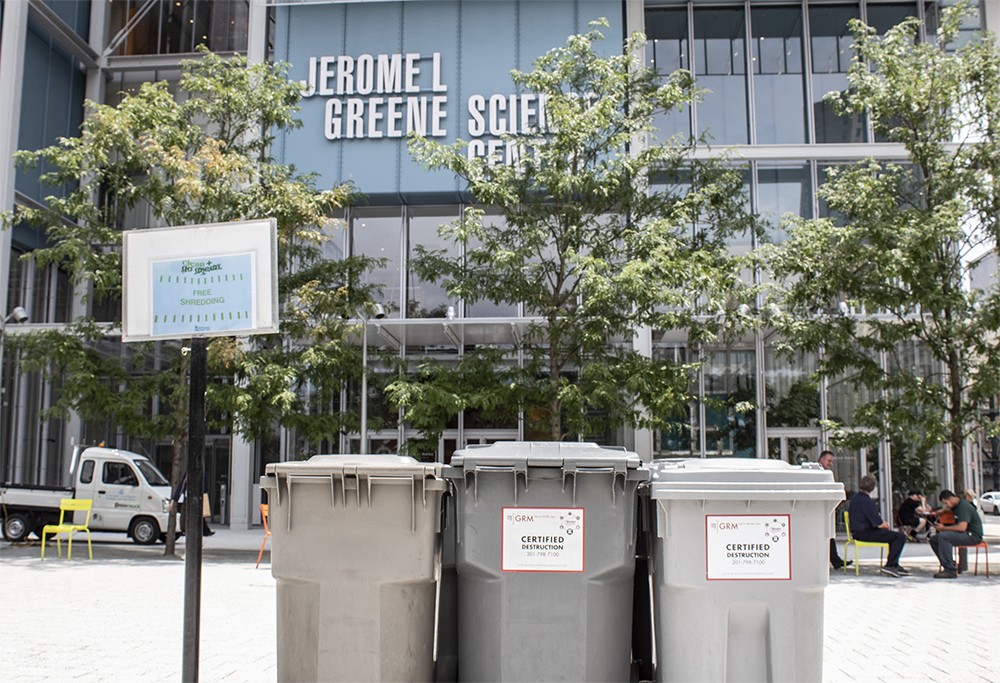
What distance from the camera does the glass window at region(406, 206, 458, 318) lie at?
20.9 m

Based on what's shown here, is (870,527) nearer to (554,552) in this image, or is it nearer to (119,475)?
(554,552)

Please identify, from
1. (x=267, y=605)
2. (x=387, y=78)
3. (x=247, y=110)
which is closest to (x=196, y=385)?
(x=267, y=605)

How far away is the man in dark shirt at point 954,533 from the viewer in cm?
1302

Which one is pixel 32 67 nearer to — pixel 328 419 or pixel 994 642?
pixel 328 419

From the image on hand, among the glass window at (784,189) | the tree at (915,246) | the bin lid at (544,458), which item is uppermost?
the glass window at (784,189)

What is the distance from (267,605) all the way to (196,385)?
5939 mm

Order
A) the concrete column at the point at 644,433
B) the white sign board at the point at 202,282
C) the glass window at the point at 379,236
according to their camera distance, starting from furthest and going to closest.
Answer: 1. the glass window at the point at 379,236
2. the concrete column at the point at 644,433
3. the white sign board at the point at 202,282

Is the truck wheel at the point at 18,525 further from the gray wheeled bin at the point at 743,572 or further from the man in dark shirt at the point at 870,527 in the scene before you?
the gray wheeled bin at the point at 743,572

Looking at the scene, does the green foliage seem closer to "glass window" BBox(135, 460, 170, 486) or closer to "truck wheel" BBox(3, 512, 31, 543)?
"glass window" BBox(135, 460, 170, 486)

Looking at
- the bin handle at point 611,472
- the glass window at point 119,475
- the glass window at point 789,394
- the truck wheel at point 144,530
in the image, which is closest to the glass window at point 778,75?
the glass window at point 789,394

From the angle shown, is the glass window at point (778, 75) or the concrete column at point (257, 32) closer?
the glass window at point (778, 75)

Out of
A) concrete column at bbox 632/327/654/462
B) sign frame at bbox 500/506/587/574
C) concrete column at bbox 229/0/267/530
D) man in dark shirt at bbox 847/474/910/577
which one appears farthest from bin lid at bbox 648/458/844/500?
concrete column at bbox 229/0/267/530

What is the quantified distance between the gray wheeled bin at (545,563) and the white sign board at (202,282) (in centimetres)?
148

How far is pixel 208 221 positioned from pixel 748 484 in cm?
1281
